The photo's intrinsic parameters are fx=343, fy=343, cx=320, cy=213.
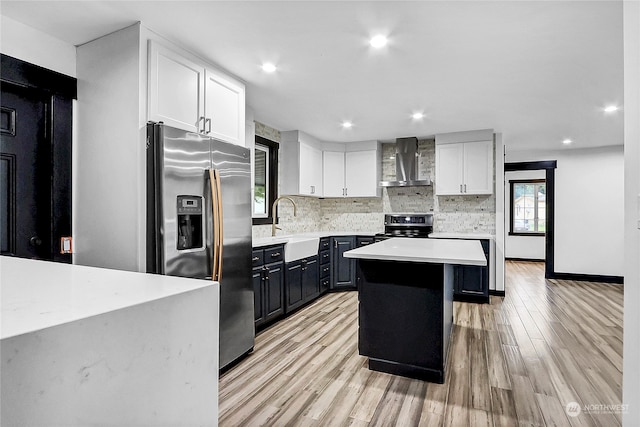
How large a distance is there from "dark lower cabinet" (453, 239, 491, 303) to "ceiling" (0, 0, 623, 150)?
1983mm

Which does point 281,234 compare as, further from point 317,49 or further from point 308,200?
point 317,49

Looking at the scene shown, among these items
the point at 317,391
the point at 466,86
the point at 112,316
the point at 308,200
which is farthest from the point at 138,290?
the point at 308,200

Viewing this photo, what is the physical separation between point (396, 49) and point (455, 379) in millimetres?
2426

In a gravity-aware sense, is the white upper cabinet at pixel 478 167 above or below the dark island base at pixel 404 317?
above

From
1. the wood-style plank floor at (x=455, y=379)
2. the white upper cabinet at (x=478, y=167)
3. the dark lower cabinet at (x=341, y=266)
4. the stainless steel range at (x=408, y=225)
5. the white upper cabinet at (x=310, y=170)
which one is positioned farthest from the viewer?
the stainless steel range at (x=408, y=225)

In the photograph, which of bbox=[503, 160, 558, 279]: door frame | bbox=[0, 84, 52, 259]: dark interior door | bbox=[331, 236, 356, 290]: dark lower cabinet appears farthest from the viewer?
bbox=[503, 160, 558, 279]: door frame

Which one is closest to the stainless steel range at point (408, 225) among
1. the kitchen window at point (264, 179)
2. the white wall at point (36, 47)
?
the kitchen window at point (264, 179)

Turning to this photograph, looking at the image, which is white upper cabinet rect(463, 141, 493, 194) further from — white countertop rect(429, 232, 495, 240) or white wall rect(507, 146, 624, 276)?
white wall rect(507, 146, 624, 276)

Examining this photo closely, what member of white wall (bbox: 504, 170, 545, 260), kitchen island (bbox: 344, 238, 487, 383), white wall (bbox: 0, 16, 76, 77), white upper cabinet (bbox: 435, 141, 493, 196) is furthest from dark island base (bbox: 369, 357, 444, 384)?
white wall (bbox: 504, 170, 545, 260)

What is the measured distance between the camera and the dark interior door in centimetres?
213

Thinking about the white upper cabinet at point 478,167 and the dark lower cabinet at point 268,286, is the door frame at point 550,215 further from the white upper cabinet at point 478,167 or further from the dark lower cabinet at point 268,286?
the dark lower cabinet at point 268,286

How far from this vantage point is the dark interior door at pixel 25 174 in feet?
6.98

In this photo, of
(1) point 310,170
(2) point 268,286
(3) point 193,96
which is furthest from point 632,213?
(1) point 310,170

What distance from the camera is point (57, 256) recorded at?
2344 mm
